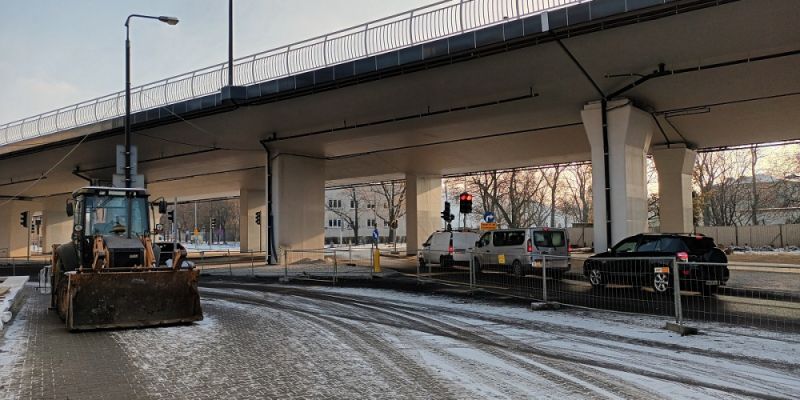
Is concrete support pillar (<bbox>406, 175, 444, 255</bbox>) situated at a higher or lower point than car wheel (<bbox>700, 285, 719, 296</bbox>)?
higher

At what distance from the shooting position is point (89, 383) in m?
6.13

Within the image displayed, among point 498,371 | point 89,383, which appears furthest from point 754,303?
point 89,383

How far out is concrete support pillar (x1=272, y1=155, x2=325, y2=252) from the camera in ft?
89.0

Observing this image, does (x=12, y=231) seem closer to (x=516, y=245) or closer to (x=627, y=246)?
(x=516, y=245)

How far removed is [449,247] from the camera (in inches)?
931

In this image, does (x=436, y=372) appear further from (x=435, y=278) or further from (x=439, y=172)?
(x=439, y=172)

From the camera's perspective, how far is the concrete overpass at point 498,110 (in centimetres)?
1440

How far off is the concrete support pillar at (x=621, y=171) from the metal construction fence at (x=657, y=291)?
17.4 ft

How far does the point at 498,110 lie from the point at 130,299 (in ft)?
48.1

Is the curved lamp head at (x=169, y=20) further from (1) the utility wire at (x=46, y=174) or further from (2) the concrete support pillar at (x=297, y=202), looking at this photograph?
(1) the utility wire at (x=46, y=174)

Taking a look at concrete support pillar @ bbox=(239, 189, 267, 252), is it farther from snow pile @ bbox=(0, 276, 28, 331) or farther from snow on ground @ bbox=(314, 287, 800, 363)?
snow on ground @ bbox=(314, 287, 800, 363)

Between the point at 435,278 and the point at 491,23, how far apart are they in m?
8.06

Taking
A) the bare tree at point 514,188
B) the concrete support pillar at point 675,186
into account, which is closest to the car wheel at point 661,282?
the concrete support pillar at point 675,186

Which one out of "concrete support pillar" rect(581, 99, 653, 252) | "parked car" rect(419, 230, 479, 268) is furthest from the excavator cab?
"concrete support pillar" rect(581, 99, 653, 252)
